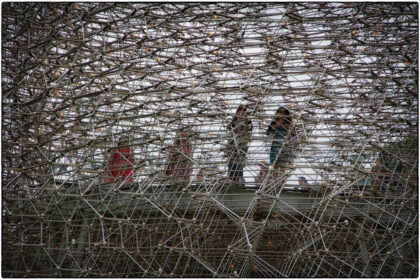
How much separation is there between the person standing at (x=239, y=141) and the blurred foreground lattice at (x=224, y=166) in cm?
21

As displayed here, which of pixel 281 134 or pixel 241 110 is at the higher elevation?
pixel 241 110

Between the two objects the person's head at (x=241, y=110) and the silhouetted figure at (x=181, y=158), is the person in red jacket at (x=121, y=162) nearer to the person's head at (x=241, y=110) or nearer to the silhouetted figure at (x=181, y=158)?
the silhouetted figure at (x=181, y=158)

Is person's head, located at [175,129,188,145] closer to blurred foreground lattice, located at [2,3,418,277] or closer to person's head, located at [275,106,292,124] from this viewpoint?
blurred foreground lattice, located at [2,3,418,277]

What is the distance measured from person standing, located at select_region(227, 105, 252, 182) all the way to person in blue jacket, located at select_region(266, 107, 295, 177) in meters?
0.52

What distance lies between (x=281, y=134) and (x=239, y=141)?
0.90 meters

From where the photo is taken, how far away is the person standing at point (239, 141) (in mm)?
11414

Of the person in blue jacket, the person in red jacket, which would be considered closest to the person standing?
the person in blue jacket

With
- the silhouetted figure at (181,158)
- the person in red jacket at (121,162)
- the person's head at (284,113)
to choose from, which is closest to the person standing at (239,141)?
the person's head at (284,113)

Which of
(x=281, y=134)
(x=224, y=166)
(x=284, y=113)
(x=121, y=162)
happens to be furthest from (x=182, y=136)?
(x=284, y=113)

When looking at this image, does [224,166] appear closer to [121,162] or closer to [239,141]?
[239,141]

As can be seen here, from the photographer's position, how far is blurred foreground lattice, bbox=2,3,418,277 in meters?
11.1

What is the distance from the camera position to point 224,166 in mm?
11328

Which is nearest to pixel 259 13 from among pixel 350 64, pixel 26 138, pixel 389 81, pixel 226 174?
pixel 350 64

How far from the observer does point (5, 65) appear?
14672 millimetres
